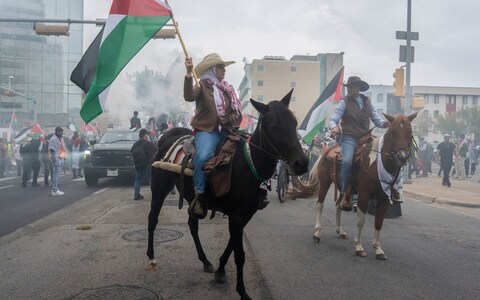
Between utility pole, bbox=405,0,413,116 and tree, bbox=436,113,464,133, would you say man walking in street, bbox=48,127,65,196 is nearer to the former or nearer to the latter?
utility pole, bbox=405,0,413,116

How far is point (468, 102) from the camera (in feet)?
278

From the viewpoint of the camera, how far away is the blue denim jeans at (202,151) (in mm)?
4430

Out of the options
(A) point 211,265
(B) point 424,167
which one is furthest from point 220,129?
(B) point 424,167

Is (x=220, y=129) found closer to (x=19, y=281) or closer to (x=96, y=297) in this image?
(x=96, y=297)

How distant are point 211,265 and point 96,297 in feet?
4.97

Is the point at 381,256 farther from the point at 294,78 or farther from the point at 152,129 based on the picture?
the point at 294,78

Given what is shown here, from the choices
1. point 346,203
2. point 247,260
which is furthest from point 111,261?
point 346,203

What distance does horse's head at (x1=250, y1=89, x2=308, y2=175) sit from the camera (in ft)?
13.0

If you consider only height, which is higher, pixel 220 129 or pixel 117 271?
pixel 220 129

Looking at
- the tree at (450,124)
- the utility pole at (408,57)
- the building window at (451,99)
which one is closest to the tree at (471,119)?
the tree at (450,124)

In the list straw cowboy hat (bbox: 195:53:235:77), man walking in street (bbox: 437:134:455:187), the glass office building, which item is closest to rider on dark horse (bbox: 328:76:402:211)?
straw cowboy hat (bbox: 195:53:235:77)

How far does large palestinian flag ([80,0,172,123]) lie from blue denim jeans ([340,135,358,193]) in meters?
3.57

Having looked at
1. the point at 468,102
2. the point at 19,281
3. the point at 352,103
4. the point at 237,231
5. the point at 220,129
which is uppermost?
the point at 468,102

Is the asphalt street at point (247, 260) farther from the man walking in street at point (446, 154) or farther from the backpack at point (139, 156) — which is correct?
the man walking in street at point (446, 154)
